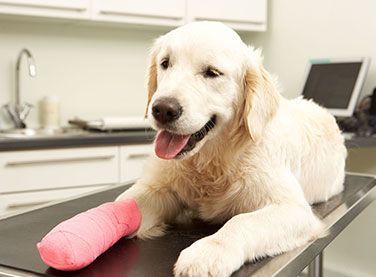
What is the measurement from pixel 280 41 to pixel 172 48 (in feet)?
7.50

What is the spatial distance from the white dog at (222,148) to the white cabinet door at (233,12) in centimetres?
175

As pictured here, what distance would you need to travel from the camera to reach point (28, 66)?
9.29 feet

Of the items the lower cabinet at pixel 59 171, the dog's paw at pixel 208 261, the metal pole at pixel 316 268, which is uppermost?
the dog's paw at pixel 208 261

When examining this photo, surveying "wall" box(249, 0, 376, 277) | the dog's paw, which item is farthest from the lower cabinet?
the dog's paw

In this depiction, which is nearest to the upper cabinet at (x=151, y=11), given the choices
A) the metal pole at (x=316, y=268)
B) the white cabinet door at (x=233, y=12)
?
the white cabinet door at (x=233, y=12)

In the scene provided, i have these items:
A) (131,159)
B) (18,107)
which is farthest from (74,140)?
(18,107)

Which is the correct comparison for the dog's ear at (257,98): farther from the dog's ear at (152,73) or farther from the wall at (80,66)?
the wall at (80,66)

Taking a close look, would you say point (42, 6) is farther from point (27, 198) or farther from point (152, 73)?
point (152, 73)

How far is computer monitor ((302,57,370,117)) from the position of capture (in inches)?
105

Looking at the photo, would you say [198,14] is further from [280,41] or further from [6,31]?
[6,31]

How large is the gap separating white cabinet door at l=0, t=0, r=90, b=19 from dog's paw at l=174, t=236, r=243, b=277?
1968 mm

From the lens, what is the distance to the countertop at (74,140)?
221 centimetres

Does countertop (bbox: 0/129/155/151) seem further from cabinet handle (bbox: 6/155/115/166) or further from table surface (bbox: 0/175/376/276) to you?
table surface (bbox: 0/175/376/276)

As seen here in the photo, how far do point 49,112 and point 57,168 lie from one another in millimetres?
606
